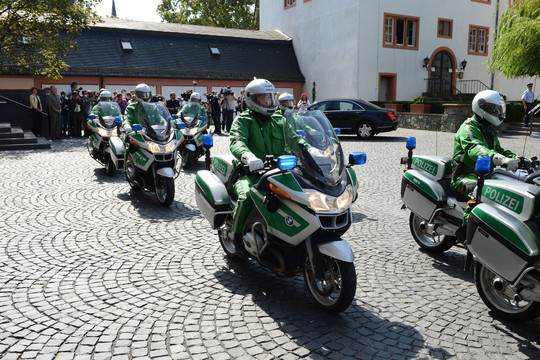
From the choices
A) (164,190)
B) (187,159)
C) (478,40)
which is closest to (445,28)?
(478,40)

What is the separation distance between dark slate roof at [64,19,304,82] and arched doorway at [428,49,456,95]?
351 inches

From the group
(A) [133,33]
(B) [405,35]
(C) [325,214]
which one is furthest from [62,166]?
(B) [405,35]

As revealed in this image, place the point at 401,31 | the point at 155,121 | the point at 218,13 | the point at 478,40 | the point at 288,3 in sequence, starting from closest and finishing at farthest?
the point at 155,121
the point at 401,31
the point at 478,40
the point at 288,3
the point at 218,13

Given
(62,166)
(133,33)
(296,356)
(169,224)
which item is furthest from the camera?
(133,33)

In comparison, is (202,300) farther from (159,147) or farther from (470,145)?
(159,147)

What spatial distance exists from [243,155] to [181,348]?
1655 millimetres

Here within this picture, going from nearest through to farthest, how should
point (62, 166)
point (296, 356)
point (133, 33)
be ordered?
point (296, 356)
point (62, 166)
point (133, 33)

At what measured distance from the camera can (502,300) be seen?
3.94 m

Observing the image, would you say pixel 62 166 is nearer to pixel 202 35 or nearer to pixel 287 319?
pixel 287 319

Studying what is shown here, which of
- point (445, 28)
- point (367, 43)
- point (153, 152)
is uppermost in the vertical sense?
point (445, 28)

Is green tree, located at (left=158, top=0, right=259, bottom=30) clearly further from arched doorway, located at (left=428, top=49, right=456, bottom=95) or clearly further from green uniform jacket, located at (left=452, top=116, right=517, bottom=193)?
green uniform jacket, located at (left=452, top=116, right=517, bottom=193)

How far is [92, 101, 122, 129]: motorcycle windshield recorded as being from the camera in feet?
37.2

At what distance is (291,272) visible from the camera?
4082 millimetres

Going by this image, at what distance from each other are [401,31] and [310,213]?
3060cm
